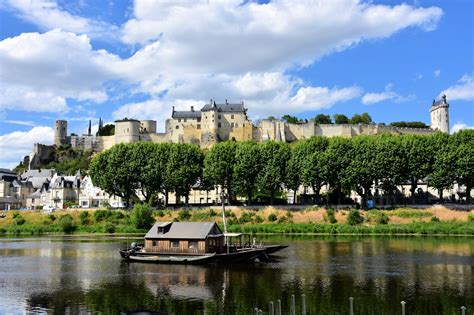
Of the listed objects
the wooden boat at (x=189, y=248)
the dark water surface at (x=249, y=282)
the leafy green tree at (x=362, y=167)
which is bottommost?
the dark water surface at (x=249, y=282)

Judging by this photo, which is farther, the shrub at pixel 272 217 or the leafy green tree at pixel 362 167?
the shrub at pixel 272 217

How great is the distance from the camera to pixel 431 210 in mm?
74625

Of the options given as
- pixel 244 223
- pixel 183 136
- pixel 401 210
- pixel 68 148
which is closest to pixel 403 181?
pixel 401 210

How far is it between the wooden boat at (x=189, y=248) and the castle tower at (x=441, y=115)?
13162 cm

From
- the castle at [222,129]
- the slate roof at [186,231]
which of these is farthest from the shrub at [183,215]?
the castle at [222,129]

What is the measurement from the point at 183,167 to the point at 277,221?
19254mm

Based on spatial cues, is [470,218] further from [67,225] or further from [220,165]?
[67,225]

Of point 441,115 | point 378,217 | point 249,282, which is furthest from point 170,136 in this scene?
point 249,282

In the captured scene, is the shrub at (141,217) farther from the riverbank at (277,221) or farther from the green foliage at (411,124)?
the green foliage at (411,124)

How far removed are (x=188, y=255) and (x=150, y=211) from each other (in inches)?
1506

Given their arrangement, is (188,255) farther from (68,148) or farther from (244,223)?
(68,148)

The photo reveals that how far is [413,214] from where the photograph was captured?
73.6 metres

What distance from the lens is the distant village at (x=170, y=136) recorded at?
112438 mm

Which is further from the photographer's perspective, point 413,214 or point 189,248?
point 413,214
